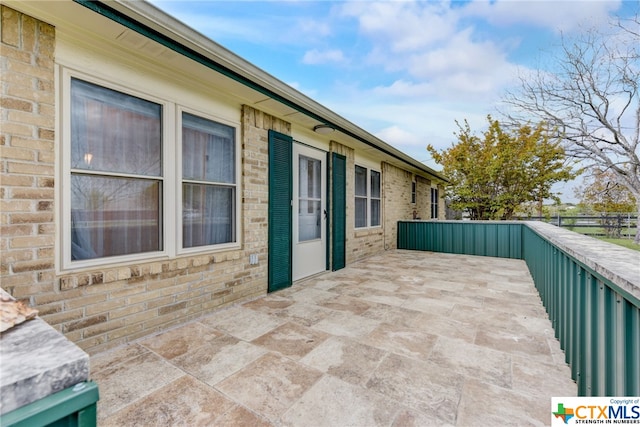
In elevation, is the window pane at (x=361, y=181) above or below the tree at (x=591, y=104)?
below

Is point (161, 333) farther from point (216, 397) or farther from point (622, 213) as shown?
point (622, 213)

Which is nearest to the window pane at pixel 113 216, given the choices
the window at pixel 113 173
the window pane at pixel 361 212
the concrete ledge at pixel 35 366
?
the window at pixel 113 173

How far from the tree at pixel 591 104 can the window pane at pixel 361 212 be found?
28.1 ft

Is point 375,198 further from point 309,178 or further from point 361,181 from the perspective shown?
point 309,178

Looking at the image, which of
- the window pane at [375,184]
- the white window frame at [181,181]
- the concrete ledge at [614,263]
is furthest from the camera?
the window pane at [375,184]

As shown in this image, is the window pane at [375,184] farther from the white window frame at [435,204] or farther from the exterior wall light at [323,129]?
the white window frame at [435,204]

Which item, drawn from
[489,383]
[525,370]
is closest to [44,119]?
[489,383]

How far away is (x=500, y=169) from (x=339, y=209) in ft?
19.1

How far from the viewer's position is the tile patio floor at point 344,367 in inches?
66.3

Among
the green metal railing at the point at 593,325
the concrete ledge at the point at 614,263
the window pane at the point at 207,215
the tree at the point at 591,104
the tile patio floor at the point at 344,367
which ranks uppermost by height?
the tree at the point at 591,104

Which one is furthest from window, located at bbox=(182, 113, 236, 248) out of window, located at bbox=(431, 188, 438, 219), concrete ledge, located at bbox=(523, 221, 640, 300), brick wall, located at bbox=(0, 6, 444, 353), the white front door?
window, located at bbox=(431, 188, 438, 219)

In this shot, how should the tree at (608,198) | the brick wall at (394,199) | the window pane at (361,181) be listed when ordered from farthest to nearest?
the tree at (608,198)
the brick wall at (394,199)
the window pane at (361,181)

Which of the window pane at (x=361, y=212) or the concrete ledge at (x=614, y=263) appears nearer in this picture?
the concrete ledge at (x=614, y=263)

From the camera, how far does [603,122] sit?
38.6 feet
